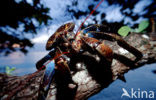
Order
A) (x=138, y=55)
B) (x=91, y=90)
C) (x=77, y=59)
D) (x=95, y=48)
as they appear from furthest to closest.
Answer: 1. (x=77, y=59)
2. (x=138, y=55)
3. (x=91, y=90)
4. (x=95, y=48)

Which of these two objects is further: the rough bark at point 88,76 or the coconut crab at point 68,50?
the rough bark at point 88,76

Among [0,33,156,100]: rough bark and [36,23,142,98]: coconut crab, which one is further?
[0,33,156,100]: rough bark

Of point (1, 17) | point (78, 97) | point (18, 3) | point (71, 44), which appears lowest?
point (78, 97)

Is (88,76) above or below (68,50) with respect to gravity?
below

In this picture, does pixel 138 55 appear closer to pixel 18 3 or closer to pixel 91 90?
pixel 91 90

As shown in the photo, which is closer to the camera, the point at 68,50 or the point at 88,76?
the point at 68,50

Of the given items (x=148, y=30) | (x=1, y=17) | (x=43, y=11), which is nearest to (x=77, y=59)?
(x=148, y=30)

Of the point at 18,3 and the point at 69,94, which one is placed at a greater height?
the point at 18,3

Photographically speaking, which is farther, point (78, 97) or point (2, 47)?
point (2, 47)
